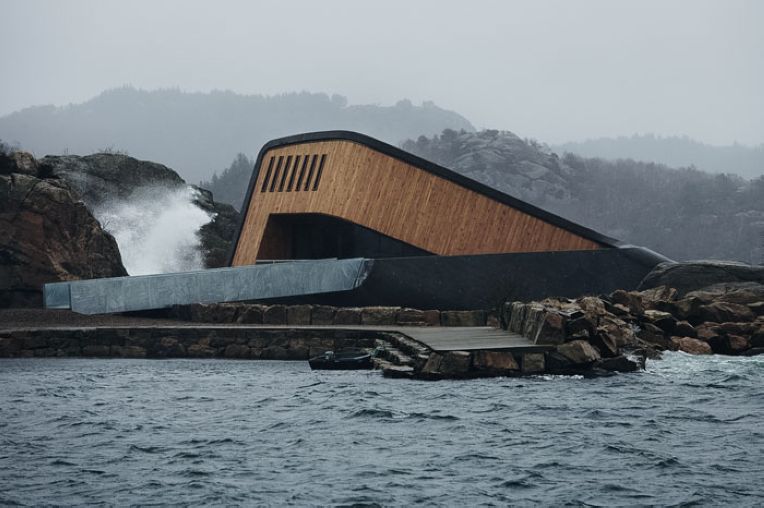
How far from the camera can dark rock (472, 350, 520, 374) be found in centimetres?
2036

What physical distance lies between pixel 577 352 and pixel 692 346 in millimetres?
6804

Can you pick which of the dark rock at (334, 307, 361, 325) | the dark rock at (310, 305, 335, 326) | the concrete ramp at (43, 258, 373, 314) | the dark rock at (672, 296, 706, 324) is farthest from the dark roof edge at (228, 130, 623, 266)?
the dark rock at (310, 305, 335, 326)

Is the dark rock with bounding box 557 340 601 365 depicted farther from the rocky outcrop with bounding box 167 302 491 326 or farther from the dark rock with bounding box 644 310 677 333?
the rocky outcrop with bounding box 167 302 491 326

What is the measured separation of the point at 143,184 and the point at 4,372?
35034mm

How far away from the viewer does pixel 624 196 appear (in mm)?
143375

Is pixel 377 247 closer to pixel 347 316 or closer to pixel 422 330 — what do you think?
pixel 347 316

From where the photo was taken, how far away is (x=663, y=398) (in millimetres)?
18062

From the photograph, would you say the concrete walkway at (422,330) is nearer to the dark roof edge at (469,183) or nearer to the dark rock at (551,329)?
the dark rock at (551,329)

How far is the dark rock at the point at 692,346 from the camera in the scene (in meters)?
26.5

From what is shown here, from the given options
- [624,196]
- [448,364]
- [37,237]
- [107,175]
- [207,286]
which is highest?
[624,196]

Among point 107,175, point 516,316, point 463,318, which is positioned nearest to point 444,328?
point 463,318

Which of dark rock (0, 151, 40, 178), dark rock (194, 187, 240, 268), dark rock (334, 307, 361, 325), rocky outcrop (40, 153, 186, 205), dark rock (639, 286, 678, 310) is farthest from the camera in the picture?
rocky outcrop (40, 153, 186, 205)

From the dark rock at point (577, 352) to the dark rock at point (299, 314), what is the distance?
9909mm

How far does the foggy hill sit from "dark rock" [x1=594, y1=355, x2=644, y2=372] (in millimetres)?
104082
